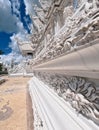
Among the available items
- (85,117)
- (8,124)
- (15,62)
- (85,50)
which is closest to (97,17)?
(85,50)

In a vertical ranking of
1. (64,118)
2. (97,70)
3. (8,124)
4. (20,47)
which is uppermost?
(20,47)

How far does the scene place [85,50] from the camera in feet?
1.89

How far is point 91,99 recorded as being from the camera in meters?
0.62

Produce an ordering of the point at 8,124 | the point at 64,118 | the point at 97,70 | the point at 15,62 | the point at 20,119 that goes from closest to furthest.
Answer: the point at 97,70, the point at 64,118, the point at 8,124, the point at 20,119, the point at 15,62

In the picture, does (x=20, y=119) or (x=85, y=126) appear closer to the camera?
(x=85, y=126)

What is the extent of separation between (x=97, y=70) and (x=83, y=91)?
0.20 metres

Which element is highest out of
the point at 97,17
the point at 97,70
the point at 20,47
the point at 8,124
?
the point at 20,47

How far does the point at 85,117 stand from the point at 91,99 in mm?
110

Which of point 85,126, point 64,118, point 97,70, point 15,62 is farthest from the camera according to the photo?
point 15,62

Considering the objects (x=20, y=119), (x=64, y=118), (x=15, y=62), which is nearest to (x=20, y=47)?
(x=15, y=62)

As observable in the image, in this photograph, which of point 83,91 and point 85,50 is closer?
point 85,50

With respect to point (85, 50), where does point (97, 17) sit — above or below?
above

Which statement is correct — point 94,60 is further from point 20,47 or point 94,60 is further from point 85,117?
point 20,47

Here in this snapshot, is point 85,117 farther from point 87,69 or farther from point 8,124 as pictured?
point 8,124
